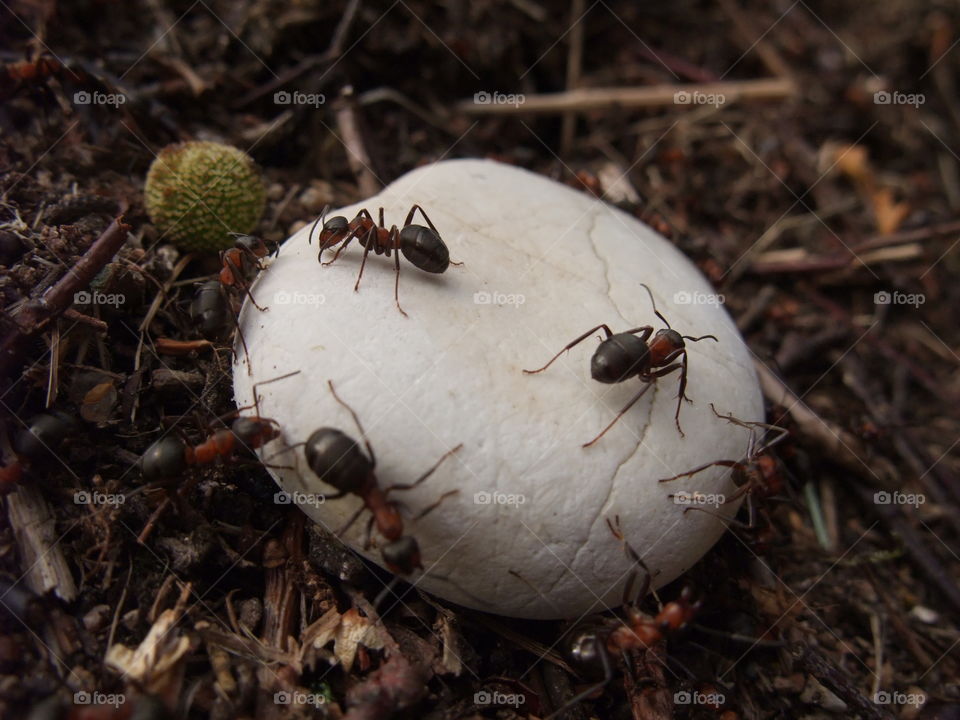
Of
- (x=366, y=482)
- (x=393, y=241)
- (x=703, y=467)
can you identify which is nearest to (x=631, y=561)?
(x=703, y=467)

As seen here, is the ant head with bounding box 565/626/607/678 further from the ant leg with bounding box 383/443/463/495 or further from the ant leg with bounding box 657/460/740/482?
the ant leg with bounding box 383/443/463/495

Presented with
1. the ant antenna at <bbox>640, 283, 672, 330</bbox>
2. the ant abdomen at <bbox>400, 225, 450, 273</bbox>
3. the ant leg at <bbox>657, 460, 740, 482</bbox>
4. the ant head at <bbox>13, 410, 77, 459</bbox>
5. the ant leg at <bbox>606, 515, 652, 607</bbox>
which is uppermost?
the ant abdomen at <bbox>400, 225, 450, 273</bbox>

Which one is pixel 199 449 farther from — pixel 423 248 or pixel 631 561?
pixel 631 561

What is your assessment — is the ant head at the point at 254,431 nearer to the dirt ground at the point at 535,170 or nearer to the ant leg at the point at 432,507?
the dirt ground at the point at 535,170

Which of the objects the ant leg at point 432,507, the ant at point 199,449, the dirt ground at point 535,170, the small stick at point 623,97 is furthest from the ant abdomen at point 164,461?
Answer: the small stick at point 623,97

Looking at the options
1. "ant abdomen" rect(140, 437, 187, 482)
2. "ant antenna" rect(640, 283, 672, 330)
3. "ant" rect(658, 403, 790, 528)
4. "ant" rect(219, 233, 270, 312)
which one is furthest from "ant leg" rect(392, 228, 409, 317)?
"ant" rect(658, 403, 790, 528)

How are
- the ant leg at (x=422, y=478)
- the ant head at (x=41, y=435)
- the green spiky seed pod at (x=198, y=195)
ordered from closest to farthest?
1. the ant leg at (x=422, y=478)
2. the ant head at (x=41, y=435)
3. the green spiky seed pod at (x=198, y=195)
